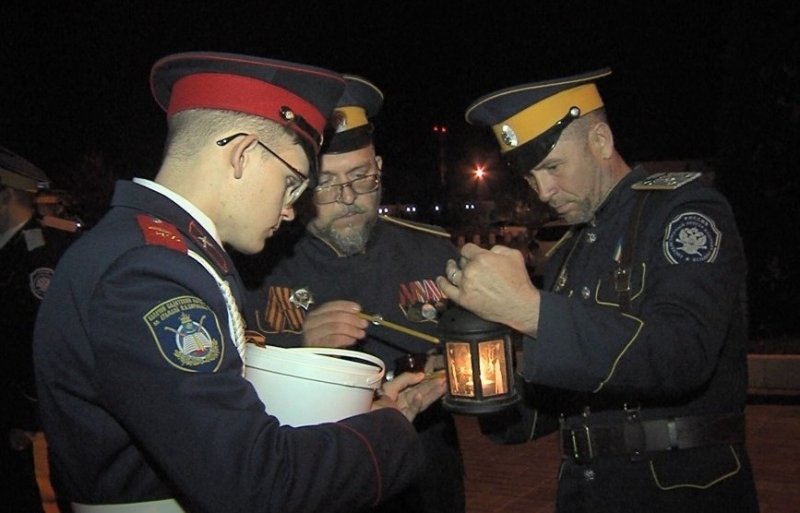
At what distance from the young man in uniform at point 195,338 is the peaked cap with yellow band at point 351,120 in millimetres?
1275

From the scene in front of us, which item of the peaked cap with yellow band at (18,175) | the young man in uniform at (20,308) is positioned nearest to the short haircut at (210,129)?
the young man in uniform at (20,308)

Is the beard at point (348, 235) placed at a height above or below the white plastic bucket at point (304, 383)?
above

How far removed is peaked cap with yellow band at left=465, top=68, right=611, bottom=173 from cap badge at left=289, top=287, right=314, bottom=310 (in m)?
1.16

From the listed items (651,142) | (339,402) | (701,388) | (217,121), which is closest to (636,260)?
(701,388)

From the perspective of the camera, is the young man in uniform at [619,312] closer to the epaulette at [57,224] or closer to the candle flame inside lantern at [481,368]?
the candle flame inside lantern at [481,368]

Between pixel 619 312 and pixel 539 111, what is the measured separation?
0.91 metres

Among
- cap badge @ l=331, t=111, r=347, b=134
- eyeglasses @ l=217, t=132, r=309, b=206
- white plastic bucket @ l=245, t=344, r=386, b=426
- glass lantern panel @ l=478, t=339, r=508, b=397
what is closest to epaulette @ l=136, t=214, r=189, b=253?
eyeglasses @ l=217, t=132, r=309, b=206

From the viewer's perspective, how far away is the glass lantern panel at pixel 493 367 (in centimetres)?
235

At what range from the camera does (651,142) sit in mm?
19641

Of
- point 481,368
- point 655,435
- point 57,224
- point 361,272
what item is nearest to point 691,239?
point 655,435

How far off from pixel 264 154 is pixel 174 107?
305mm

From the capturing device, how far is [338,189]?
3.63 metres

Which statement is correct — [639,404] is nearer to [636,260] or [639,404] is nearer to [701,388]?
[701,388]

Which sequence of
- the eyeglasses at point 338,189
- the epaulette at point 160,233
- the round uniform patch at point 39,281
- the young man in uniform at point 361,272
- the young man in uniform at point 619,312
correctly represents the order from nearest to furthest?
the epaulette at point 160,233 → the young man in uniform at point 619,312 → the young man in uniform at point 361,272 → the eyeglasses at point 338,189 → the round uniform patch at point 39,281
